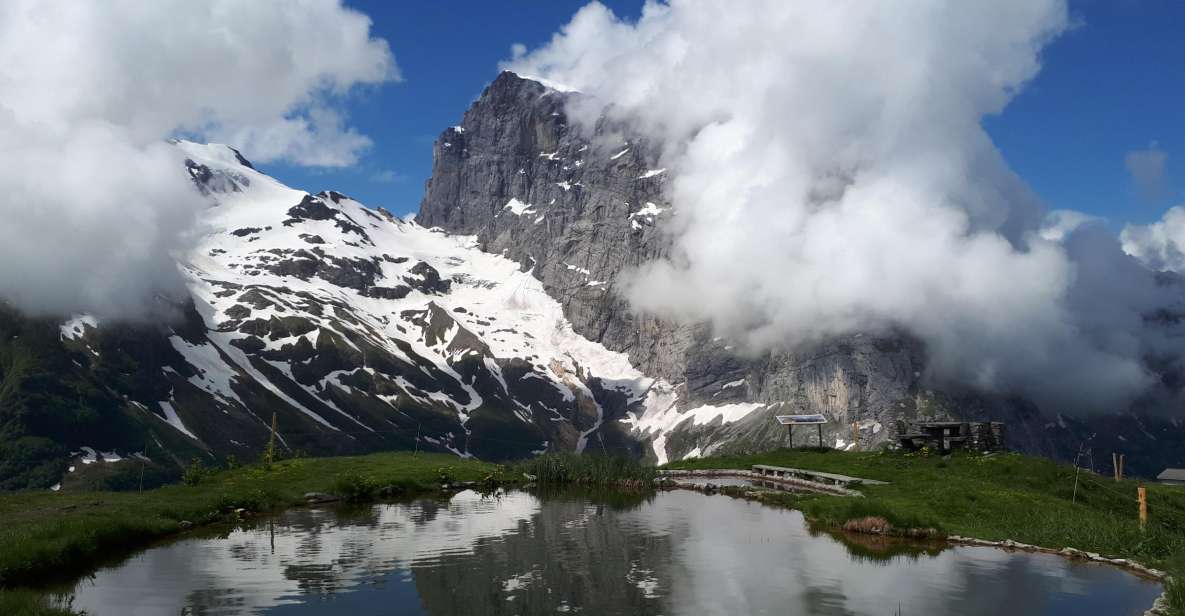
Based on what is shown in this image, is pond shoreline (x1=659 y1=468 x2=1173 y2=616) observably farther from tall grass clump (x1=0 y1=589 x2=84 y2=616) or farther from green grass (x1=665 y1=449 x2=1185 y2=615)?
tall grass clump (x1=0 y1=589 x2=84 y2=616)

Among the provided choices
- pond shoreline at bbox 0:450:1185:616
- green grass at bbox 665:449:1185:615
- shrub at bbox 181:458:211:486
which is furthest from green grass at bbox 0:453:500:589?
green grass at bbox 665:449:1185:615

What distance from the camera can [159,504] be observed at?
4759cm

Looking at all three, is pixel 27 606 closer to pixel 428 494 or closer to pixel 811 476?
pixel 428 494

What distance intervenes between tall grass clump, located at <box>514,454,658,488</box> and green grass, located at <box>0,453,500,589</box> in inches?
173

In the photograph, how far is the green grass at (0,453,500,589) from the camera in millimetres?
33875

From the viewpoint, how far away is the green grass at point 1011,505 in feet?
127

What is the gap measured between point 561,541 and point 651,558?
5666mm

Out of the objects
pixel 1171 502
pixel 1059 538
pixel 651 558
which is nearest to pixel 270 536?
pixel 651 558

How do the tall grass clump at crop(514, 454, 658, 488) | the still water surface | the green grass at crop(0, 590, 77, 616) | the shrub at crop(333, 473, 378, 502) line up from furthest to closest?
1. the tall grass clump at crop(514, 454, 658, 488)
2. the shrub at crop(333, 473, 378, 502)
3. the still water surface
4. the green grass at crop(0, 590, 77, 616)

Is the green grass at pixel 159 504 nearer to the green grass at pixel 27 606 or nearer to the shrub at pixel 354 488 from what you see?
the shrub at pixel 354 488

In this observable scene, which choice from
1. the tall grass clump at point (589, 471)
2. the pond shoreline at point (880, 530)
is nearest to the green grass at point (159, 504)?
the tall grass clump at point (589, 471)

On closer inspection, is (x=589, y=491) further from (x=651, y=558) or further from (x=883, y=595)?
(x=883, y=595)

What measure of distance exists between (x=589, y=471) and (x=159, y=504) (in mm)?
35524

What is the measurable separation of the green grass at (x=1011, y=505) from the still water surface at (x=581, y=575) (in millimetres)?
2629
